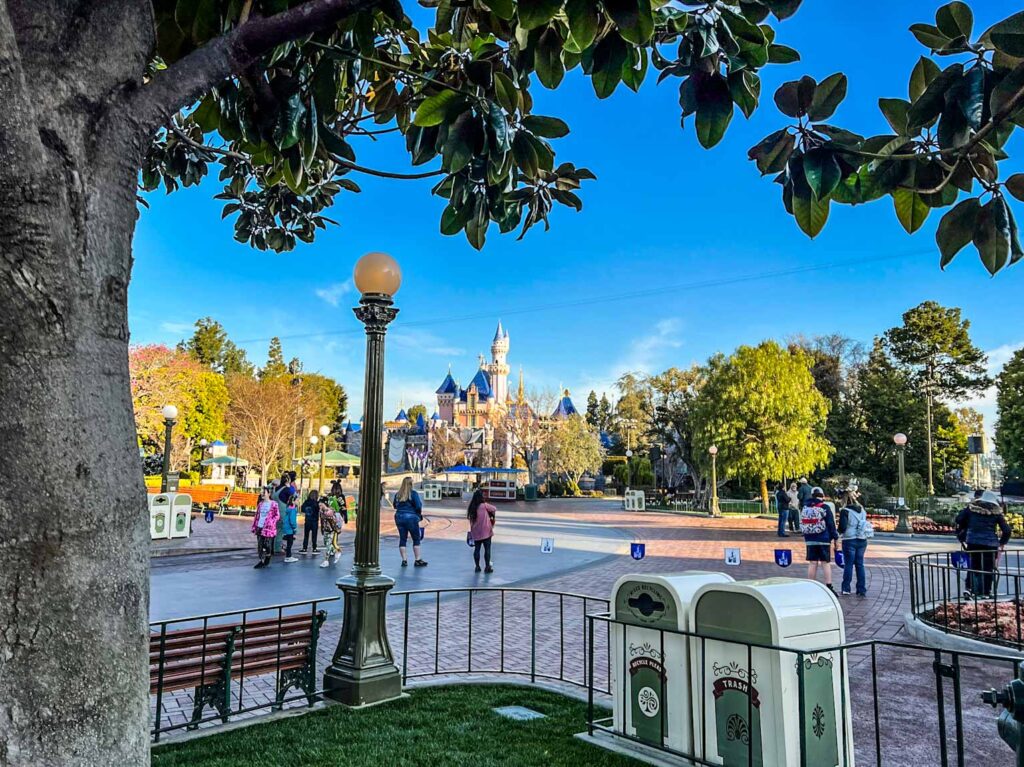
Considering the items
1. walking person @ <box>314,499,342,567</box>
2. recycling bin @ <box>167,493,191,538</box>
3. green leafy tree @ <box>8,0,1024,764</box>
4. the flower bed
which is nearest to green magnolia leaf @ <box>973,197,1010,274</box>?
green leafy tree @ <box>8,0,1024,764</box>

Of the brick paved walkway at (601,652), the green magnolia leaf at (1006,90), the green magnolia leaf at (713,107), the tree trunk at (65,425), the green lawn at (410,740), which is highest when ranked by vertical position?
the green magnolia leaf at (713,107)

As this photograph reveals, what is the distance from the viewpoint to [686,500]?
40062mm

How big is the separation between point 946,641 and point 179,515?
17969 millimetres

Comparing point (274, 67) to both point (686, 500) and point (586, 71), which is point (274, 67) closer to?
point (586, 71)

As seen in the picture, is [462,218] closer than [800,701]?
Yes

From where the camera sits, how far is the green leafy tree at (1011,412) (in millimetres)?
35594

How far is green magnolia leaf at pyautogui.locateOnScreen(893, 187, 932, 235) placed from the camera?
2586mm

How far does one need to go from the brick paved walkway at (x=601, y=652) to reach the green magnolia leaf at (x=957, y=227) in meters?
3.09

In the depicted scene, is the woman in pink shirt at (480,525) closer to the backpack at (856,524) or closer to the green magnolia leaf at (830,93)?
the backpack at (856,524)

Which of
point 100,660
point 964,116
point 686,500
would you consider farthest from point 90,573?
point 686,500

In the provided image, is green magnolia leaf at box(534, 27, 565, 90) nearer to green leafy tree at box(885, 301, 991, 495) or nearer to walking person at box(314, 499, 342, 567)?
walking person at box(314, 499, 342, 567)

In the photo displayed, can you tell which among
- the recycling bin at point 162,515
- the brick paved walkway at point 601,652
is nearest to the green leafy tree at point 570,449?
the recycling bin at point 162,515

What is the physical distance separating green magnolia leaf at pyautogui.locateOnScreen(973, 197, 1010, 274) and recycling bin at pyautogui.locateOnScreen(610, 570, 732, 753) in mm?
2712

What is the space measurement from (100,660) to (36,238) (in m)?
1.11
